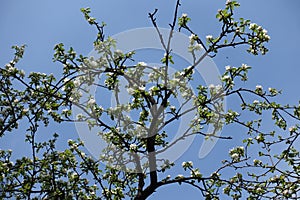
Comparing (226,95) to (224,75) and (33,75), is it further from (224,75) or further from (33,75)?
(33,75)

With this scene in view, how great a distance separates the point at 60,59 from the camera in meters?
5.91

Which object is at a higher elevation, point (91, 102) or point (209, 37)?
point (209, 37)

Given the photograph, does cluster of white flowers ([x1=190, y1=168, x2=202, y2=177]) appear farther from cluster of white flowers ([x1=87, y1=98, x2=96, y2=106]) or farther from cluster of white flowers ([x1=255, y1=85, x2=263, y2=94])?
cluster of white flowers ([x1=87, y1=98, x2=96, y2=106])

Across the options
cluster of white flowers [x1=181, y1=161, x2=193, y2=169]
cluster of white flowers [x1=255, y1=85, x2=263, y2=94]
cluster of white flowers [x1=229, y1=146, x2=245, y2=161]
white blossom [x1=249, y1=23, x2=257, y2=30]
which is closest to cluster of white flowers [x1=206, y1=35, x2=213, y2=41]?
white blossom [x1=249, y1=23, x2=257, y2=30]

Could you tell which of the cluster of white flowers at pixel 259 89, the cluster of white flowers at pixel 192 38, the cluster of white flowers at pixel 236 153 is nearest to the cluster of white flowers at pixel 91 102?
the cluster of white flowers at pixel 192 38

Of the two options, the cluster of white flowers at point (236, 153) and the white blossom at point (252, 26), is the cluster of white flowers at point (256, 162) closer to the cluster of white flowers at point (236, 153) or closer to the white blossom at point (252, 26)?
the cluster of white flowers at point (236, 153)

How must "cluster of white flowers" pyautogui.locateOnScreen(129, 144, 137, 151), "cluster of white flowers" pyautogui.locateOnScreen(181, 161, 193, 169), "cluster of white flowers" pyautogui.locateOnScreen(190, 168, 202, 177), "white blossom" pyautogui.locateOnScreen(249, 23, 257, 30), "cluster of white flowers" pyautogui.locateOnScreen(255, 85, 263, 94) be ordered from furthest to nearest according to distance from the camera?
"cluster of white flowers" pyautogui.locateOnScreen(181, 161, 193, 169)
"cluster of white flowers" pyautogui.locateOnScreen(190, 168, 202, 177)
"cluster of white flowers" pyautogui.locateOnScreen(255, 85, 263, 94)
"cluster of white flowers" pyautogui.locateOnScreen(129, 144, 137, 151)
"white blossom" pyautogui.locateOnScreen(249, 23, 257, 30)

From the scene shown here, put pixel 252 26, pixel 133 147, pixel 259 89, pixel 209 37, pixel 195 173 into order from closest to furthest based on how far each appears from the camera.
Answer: pixel 252 26 → pixel 209 37 → pixel 133 147 → pixel 259 89 → pixel 195 173

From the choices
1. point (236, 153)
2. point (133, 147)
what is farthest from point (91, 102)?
point (236, 153)

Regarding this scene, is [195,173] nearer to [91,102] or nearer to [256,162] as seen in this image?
[256,162]

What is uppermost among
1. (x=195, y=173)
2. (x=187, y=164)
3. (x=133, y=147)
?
(x=133, y=147)

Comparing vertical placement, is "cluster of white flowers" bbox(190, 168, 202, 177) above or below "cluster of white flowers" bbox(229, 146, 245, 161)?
below

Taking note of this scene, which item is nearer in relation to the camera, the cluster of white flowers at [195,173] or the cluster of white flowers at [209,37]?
the cluster of white flowers at [209,37]

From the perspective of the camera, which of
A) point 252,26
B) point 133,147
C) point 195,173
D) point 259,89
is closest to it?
point 252,26
